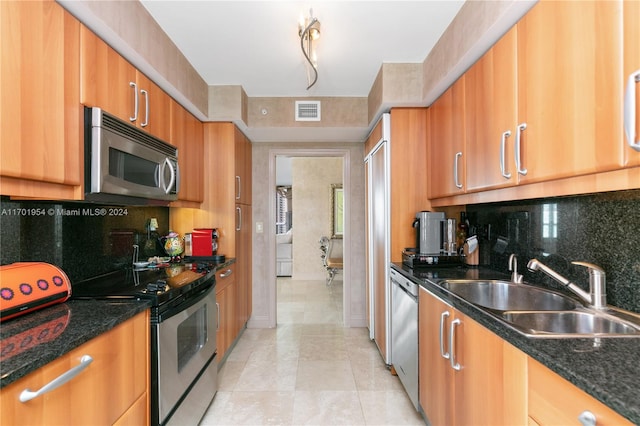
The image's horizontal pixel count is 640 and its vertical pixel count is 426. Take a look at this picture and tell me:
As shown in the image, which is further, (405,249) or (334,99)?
(334,99)

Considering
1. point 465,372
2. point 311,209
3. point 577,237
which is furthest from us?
point 311,209

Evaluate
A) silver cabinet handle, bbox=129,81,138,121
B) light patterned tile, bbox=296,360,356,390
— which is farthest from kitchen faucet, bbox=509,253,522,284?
silver cabinet handle, bbox=129,81,138,121

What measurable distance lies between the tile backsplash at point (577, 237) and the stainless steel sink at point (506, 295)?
0.33 ft

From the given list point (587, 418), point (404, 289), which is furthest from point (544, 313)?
point (404, 289)

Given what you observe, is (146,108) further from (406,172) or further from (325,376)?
(325,376)

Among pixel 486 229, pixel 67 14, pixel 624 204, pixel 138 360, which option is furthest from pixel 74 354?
pixel 486 229

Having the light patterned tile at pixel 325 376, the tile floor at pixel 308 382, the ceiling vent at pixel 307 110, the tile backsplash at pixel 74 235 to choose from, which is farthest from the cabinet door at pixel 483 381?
the ceiling vent at pixel 307 110

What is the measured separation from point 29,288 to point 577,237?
2.36 metres

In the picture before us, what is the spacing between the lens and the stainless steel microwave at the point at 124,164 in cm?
141

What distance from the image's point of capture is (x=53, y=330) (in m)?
1.01

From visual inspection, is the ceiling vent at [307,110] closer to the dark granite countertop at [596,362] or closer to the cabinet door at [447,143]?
the cabinet door at [447,143]

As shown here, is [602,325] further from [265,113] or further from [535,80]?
[265,113]

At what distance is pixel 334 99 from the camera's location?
3.03 m

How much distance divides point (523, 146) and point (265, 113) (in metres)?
2.33
